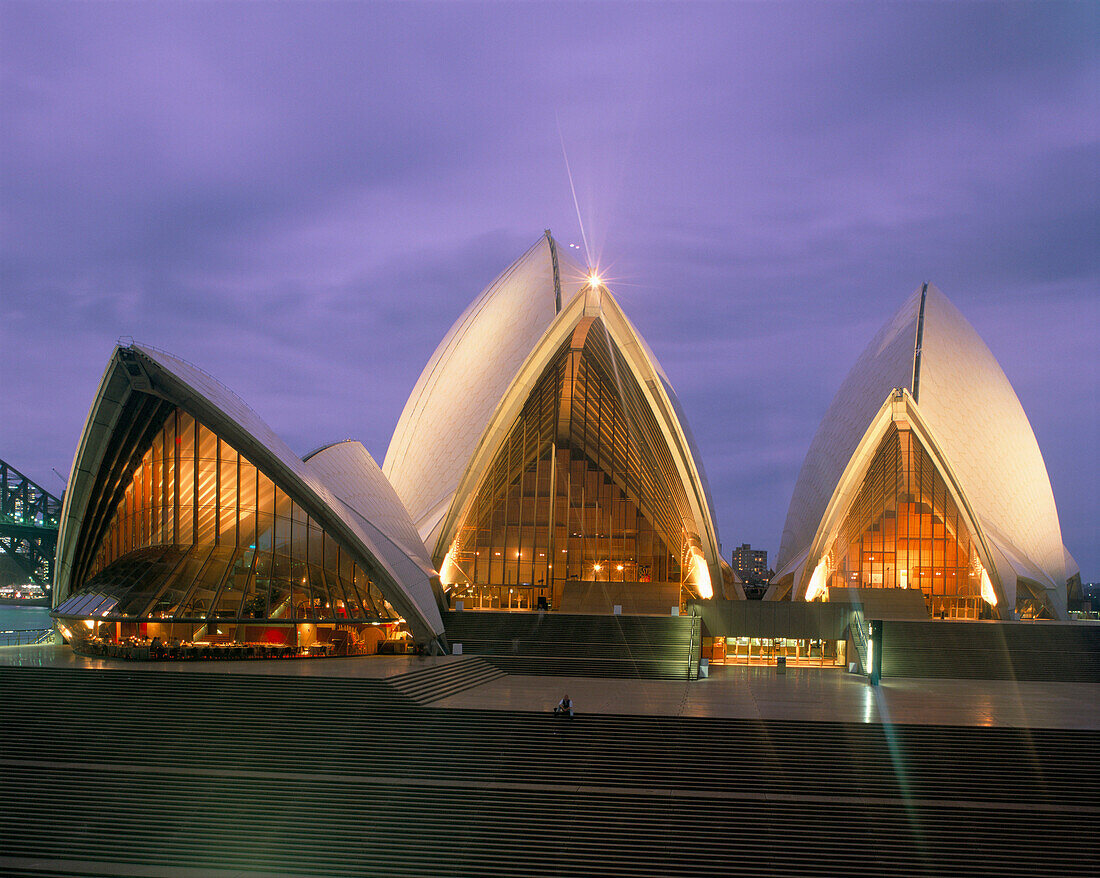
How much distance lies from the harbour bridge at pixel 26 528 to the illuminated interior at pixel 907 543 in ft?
170

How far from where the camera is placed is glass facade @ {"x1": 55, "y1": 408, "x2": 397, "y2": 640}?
76.3 feet

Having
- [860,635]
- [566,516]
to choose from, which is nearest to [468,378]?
[566,516]

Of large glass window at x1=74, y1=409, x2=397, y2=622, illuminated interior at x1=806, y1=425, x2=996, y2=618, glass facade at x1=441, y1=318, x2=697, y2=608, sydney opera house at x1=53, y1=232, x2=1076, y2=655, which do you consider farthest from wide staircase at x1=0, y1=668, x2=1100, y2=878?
illuminated interior at x1=806, y1=425, x2=996, y2=618

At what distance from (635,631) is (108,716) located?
1448cm

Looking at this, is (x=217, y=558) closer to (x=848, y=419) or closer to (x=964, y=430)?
(x=848, y=419)

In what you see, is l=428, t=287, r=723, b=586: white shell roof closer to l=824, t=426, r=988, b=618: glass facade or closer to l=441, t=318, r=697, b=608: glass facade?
l=441, t=318, r=697, b=608: glass facade

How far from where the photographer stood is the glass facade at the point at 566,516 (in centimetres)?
3878

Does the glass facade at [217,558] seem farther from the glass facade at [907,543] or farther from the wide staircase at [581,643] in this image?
the glass facade at [907,543]

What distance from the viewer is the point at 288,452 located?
2397 centimetres

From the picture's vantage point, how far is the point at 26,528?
67375 millimetres

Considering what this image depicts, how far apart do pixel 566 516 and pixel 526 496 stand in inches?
76.4

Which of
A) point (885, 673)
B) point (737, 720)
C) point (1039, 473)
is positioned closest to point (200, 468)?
point (737, 720)

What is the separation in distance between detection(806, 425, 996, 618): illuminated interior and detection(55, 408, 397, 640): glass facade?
859 inches

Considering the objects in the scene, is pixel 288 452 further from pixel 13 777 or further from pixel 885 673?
pixel 885 673
